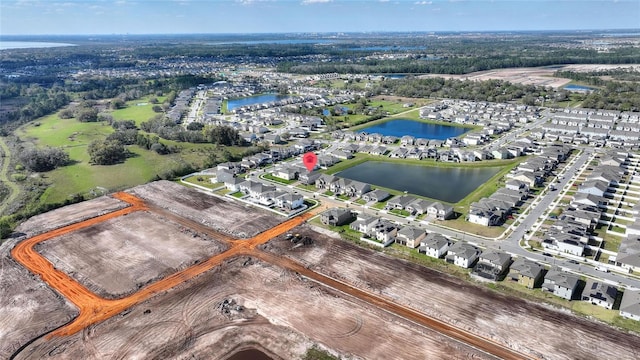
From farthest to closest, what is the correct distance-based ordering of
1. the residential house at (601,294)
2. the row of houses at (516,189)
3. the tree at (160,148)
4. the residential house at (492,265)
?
the tree at (160,148) → the row of houses at (516,189) → the residential house at (492,265) → the residential house at (601,294)

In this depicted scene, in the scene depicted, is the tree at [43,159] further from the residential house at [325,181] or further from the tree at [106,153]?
the residential house at [325,181]

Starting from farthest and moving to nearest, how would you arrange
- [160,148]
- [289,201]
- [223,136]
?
[223,136], [160,148], [289,201]

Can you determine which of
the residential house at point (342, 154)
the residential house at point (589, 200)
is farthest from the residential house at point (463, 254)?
the residential house at point (342, 154)

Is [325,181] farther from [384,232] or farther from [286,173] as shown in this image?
[384,232]

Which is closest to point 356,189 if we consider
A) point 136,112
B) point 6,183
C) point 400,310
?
point 400,310

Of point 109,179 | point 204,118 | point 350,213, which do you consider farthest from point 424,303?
point 204,118
